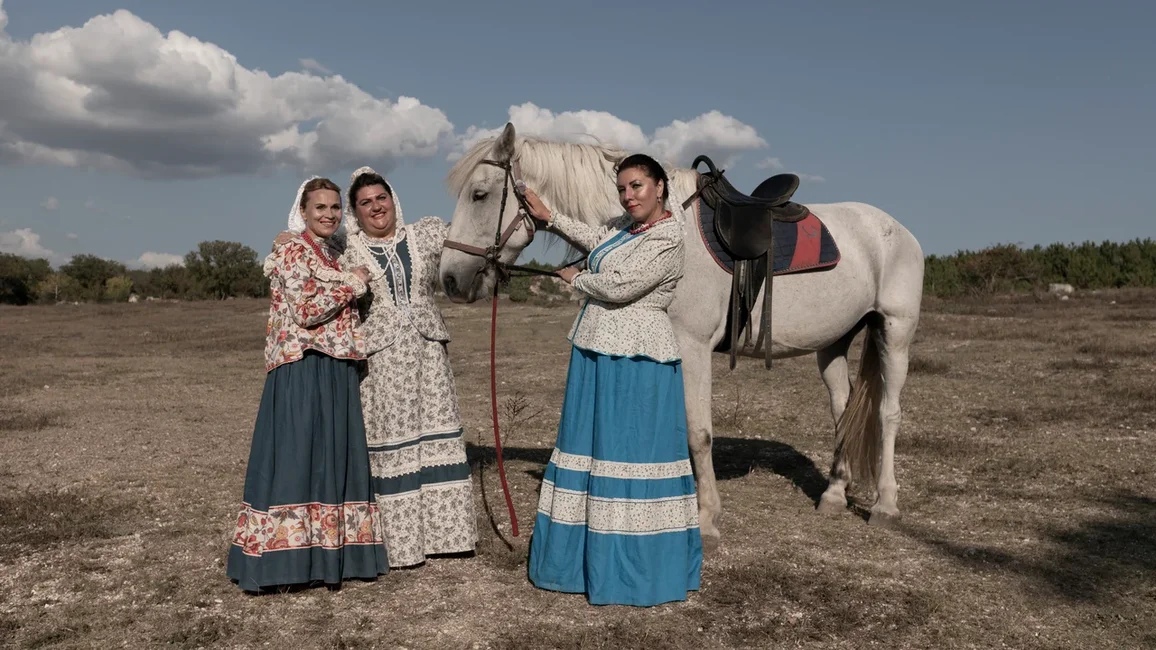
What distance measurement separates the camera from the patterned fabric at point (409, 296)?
4.06m

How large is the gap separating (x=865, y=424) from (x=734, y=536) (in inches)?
56.2

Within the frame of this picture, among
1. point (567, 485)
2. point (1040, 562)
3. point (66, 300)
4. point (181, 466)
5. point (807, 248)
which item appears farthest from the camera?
point (66, 300)

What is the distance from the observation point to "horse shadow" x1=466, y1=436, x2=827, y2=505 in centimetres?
634

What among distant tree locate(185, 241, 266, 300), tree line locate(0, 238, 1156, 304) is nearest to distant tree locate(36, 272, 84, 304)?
tree line locate(0, 238, 1156, 304)

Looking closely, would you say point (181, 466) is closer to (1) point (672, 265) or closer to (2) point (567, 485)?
(2) point (567, 485)

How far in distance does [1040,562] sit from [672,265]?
2768 millimetres

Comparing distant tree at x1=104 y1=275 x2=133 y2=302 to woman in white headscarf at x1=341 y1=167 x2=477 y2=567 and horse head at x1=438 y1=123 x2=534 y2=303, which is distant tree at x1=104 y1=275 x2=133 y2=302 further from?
horse head at x1=438 y1=123 x2=534 y2=303

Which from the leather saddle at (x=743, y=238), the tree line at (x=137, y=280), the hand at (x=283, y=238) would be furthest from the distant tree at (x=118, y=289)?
the leather saddle at (x=743, y=238)

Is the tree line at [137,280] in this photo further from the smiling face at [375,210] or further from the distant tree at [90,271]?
the smiling face at [375,210]

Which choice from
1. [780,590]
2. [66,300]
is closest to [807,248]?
[780,590]

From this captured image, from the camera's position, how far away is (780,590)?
13.1 feet

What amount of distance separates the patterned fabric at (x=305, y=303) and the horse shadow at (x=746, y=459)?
248cm

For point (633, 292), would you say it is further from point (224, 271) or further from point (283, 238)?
A: point (224, 271)

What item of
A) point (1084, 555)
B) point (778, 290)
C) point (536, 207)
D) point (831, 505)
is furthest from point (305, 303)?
point (1084, 555)
